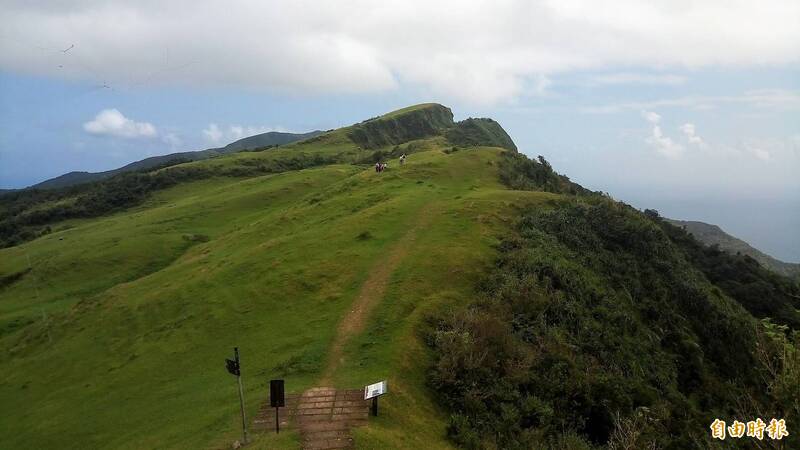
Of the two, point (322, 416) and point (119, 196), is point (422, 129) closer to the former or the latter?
point (119, 196)

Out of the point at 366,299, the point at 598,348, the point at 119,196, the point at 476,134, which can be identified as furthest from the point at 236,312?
the point at 476,134

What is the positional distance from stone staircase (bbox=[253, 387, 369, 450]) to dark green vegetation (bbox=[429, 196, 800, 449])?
3.48 metres

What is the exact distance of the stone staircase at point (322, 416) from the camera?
53.6 ft

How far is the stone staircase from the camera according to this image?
16328 millimetres

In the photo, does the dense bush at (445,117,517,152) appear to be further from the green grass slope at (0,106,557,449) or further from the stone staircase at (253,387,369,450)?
the stone staircase at (253,387,369,450)

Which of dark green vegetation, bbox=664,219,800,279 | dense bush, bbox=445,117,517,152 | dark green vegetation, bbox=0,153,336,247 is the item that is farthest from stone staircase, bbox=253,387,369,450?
dark green vegetation, bbox=664,219,800,279

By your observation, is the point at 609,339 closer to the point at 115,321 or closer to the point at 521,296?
the point at 521,296

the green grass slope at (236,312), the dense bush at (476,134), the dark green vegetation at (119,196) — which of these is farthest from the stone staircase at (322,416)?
the dense bush at (476,134)

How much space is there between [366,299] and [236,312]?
798 cm

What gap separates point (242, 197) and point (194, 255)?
76.5 ft

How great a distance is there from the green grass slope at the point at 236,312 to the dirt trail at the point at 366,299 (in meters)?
0.35

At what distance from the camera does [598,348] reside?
25.3m

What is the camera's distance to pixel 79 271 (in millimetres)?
52656

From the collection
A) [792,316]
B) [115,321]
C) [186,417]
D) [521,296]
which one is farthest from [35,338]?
[792,316]
